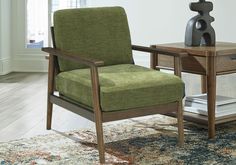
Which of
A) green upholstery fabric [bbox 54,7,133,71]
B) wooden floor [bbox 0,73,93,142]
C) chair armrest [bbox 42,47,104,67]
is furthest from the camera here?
wooden floor [bbox 0,73,93,142]

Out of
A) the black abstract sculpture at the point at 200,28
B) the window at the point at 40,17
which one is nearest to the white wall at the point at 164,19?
the window at the point at 40,17

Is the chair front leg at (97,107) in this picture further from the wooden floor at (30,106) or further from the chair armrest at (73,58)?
the wooden floor at (30,106)

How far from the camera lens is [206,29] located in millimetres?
2971

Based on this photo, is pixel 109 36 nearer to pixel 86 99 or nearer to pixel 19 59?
pixel 86 99

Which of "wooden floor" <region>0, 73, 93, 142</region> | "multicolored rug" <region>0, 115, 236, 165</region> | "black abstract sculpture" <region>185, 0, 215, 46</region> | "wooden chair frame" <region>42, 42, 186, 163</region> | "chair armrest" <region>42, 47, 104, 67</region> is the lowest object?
"multicolored rug" <region>0, 115, 236, 165</region>

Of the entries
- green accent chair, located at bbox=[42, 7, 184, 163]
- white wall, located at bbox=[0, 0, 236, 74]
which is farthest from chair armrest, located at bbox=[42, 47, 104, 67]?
white wall, located at bbox=[0, 0, 236, 74]

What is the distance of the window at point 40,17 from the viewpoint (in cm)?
532

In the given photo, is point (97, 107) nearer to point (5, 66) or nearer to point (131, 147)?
point (131, 147)

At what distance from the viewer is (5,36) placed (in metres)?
5.13

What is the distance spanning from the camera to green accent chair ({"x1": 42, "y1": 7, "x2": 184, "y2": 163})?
234 cm

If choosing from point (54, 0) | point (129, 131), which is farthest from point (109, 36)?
point (54, 0)

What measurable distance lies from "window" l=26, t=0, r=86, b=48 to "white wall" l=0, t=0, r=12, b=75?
0.23 meters

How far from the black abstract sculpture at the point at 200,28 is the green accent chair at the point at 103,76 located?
298 mm

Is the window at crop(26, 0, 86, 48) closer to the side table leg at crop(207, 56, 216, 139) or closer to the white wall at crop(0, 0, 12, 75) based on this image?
the white wall at crop(0, 0, 12, 75)
